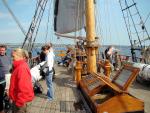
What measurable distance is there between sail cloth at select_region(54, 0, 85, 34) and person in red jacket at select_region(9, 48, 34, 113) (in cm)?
719

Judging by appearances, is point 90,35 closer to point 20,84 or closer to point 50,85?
point 50,85

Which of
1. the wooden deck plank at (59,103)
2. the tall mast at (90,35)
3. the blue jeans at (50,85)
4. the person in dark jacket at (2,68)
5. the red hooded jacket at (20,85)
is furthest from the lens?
the tall mast at (90,35)

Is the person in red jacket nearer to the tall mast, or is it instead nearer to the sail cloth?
the tall mast

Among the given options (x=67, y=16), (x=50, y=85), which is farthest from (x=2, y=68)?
(x=67, y=16)

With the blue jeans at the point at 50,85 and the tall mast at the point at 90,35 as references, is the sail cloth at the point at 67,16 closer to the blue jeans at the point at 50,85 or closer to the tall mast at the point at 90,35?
the tall mast at the point at 90,35

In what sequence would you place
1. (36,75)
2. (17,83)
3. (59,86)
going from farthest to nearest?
(59,86) < (36,75) < (17,83)

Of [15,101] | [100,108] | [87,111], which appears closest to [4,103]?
[87,111]

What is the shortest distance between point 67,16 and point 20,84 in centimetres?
865

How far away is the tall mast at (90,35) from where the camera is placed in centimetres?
1034

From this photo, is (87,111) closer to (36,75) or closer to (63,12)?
(36,75)

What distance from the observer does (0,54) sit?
723 cm

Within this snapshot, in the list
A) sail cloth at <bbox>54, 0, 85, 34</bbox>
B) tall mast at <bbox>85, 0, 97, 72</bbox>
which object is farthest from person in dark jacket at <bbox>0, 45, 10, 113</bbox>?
sail cloth at <bbox>54, 0, 85, 34</bbox>

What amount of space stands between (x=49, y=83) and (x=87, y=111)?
6.31 ft

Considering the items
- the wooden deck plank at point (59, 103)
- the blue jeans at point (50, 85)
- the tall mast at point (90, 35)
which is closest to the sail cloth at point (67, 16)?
the tall mast at point (90, 35)
